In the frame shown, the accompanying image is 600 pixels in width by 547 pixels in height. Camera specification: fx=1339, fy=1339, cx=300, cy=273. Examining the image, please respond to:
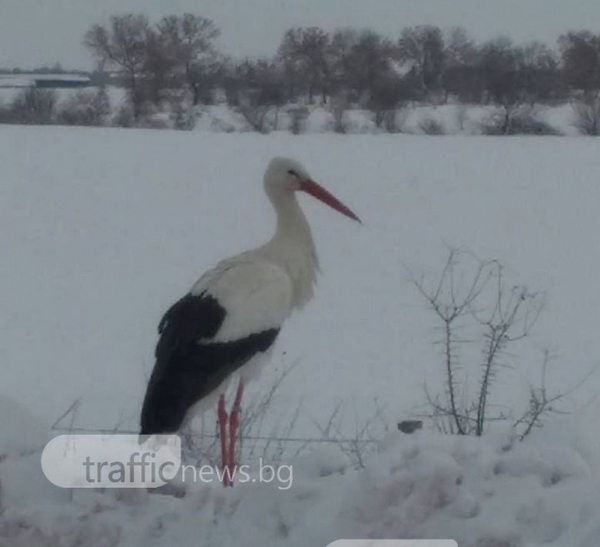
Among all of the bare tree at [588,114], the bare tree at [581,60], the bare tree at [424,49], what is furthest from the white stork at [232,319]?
the bare tree at [588,114]

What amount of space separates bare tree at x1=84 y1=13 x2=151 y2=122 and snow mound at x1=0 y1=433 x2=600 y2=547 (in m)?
5.89

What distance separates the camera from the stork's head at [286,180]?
3.89 m

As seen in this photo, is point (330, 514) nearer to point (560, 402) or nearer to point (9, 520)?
point (9, 520)

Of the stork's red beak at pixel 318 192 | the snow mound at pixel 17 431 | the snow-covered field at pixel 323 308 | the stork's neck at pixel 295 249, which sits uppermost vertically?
the stork's red beak at pixel 318 192

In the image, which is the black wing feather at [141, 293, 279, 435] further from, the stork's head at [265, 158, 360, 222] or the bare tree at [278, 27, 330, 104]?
the bare tree at [278, 27, 330, 104]

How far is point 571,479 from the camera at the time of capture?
2.49 metres

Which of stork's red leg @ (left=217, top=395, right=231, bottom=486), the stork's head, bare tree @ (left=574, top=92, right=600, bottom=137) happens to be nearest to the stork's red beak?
the stork's head

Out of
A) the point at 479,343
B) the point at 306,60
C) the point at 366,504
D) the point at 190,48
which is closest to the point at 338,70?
the point at 306,60

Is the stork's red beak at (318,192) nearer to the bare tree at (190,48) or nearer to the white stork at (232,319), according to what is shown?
the white stork at (232,319)

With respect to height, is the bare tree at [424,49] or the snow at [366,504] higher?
the bare tree at [424,49]

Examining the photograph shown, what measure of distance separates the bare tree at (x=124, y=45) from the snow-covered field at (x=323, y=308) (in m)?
1.47

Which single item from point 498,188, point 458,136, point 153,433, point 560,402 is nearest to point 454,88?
point 498,188

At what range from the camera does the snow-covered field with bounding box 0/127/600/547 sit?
250 centimetres

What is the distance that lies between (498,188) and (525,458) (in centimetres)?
1173
